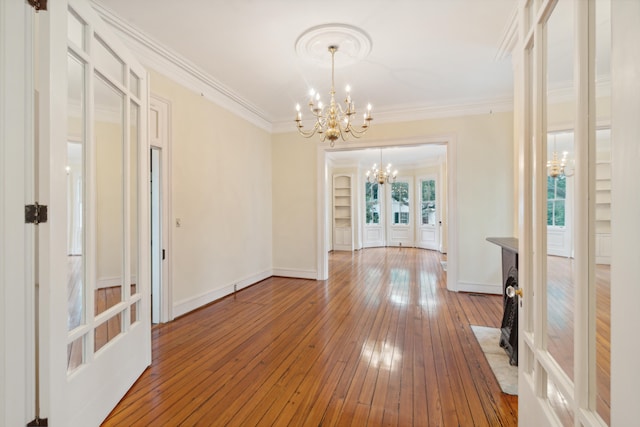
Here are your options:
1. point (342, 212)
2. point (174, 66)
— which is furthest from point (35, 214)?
point (342, 212)

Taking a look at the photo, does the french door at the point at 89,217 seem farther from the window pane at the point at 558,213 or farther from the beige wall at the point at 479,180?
the beige wall at the point at 479,180

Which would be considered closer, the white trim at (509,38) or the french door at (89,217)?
the french door at (89,217)

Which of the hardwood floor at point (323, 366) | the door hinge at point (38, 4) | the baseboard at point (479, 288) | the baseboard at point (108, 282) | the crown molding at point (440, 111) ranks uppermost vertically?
the crown molding at point (440, 111)

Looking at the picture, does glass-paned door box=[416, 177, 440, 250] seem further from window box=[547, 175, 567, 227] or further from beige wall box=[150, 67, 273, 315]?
window box=[547, 175, 567, 227]

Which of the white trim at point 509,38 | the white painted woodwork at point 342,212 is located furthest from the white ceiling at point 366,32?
the white painted woodwork at point 342,212

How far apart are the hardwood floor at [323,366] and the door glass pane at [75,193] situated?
833 mm

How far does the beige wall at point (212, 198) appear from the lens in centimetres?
342

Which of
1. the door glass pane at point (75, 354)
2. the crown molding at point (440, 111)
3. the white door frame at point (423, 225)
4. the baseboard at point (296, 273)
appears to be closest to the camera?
the door glass pane at point (75, 354)

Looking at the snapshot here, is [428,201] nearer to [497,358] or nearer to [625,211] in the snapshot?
[497,358]

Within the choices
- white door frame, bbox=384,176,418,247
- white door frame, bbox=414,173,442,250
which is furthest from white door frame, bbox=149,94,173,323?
white door frame, bbox=384,176,418,247

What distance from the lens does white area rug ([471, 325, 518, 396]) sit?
2090 mm

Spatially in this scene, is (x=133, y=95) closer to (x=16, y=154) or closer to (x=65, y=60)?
(x=65, y=60)

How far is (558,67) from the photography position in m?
1.05

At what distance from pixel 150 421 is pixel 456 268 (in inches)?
170
